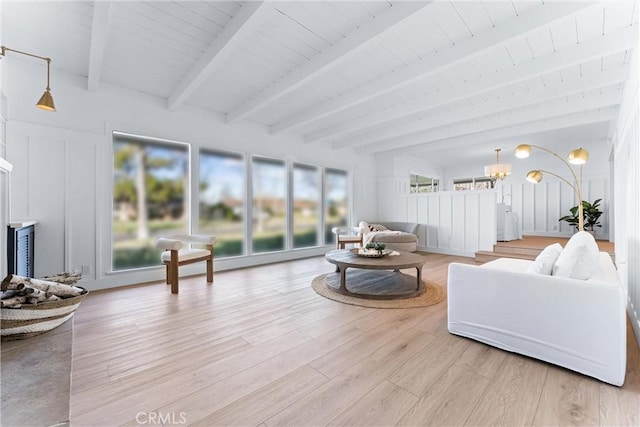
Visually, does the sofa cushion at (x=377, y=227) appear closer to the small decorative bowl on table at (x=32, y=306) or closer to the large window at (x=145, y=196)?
the large window at (x=145, y=196)

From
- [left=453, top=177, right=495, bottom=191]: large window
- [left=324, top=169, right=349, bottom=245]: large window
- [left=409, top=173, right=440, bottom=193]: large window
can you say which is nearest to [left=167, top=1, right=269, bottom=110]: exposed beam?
[left=324, top=169, right=349, bottom=245]: large window

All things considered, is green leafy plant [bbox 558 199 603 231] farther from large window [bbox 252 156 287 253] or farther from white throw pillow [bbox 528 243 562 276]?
large window [bbox 252 156 287 253]

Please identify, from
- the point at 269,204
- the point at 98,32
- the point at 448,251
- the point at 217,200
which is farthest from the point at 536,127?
the point at 98,32

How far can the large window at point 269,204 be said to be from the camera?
17.2 feet

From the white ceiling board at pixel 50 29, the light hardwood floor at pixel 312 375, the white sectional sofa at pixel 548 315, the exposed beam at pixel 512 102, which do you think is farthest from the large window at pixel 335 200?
the white ceiling board at pixel 50 29

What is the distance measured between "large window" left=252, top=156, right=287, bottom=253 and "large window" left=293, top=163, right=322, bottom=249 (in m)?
0.31

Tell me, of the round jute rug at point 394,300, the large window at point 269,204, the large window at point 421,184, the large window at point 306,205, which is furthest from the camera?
the large window at point 421,184

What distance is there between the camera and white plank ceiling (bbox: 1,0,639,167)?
2.27 m

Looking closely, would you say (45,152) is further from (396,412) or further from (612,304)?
Result: (612,304)

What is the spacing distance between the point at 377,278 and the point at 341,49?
9.62ft

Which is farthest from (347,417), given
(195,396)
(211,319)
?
(211,319)

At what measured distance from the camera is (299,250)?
5867 millimetres

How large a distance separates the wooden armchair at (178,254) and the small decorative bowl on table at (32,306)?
1.47 meters

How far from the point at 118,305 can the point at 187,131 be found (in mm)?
2697
